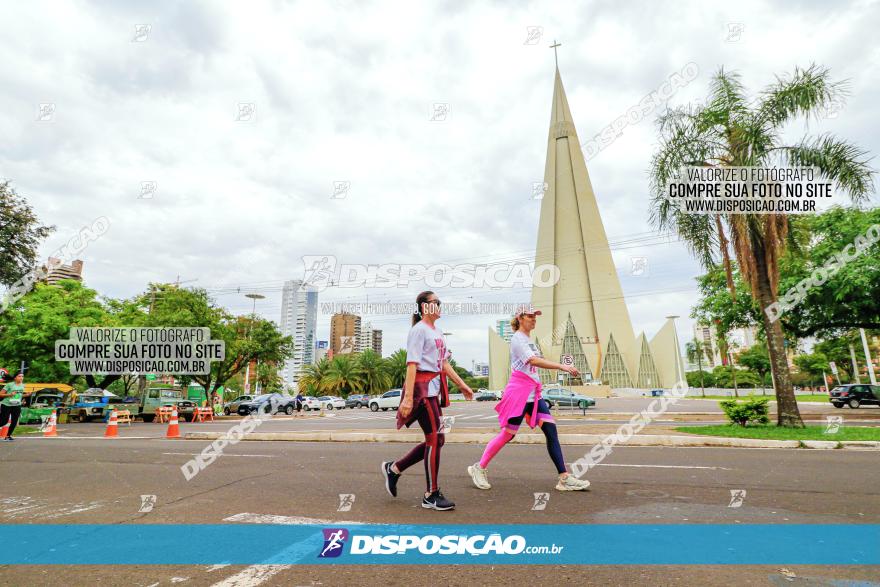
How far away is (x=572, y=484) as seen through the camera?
16.0ft

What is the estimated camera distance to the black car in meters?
24.8

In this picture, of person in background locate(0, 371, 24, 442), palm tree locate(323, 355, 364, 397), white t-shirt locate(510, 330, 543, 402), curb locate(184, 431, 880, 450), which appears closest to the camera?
white t-shirt locate(510, 330, 543, 402)

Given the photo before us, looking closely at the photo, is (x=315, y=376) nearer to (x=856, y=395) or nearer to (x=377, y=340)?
(x=856, y=395)

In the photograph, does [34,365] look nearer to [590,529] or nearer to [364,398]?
[364,398]

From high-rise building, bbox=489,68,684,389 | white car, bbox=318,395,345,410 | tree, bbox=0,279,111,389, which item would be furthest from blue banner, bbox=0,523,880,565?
high-rise building, bbox=489,68,684,389

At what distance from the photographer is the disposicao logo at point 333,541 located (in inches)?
121

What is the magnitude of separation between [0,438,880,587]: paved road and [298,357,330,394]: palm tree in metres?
55.6

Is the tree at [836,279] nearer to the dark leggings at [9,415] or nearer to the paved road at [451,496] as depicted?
the paved road at [451,496]

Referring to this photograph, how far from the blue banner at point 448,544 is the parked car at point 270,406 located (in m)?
29.5

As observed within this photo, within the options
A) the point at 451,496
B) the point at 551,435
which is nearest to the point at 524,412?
the point at 551,435

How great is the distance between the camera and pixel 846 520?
12.4 ft

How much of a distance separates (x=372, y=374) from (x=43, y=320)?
40157 millimetres

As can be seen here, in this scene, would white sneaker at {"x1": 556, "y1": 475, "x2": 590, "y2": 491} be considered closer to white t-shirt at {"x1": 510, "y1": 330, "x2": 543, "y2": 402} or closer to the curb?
white t-shirt at {"x1": 510, "y1": 330, "x2": 543, "y2": 402}

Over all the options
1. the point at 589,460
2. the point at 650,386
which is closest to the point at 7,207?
the point at 589,460
